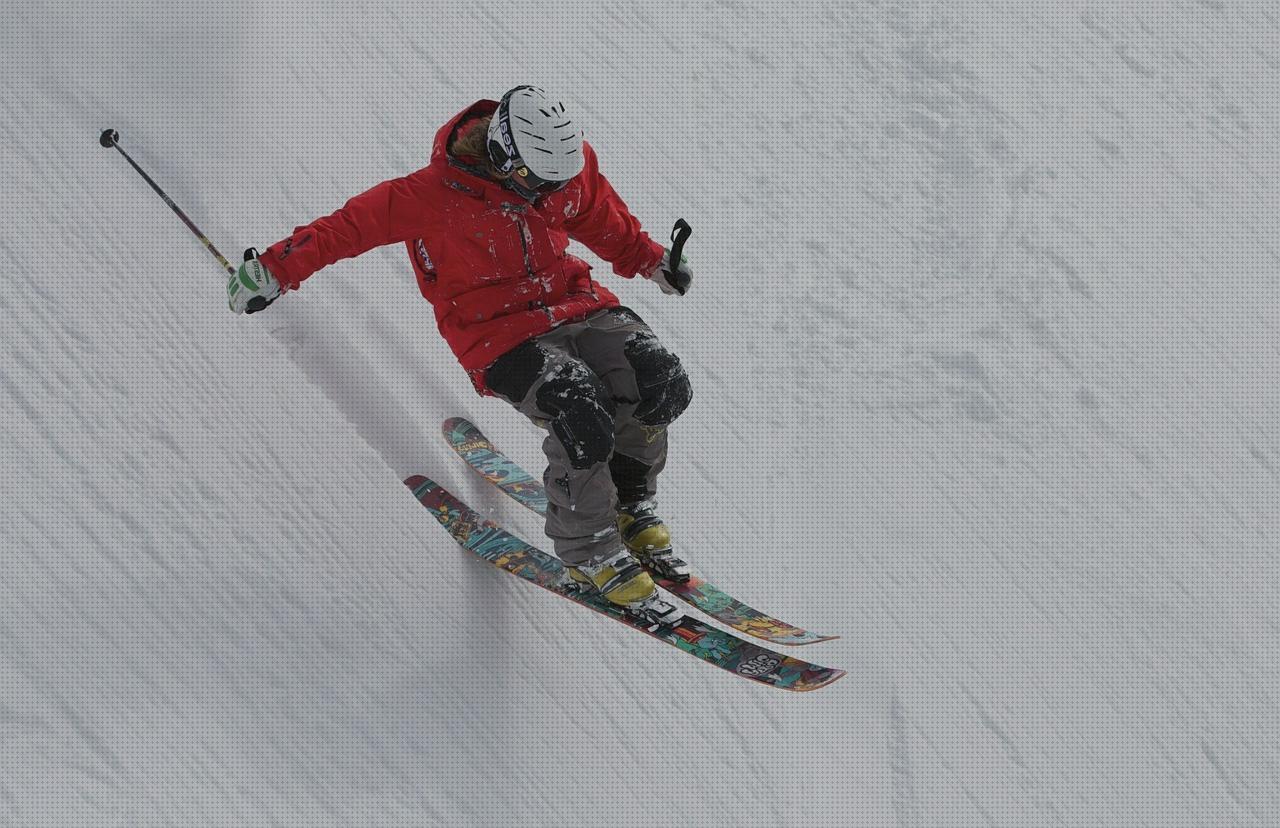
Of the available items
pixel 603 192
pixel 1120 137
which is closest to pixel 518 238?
pixel 603 192

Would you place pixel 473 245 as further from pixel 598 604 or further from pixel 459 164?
pixel 598 604

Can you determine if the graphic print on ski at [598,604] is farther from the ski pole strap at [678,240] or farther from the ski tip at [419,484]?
→ the ski pole strap at [678,240]

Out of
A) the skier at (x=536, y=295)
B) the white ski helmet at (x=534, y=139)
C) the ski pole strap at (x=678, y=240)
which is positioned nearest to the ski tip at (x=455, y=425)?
the skier at (x=536, y=295)

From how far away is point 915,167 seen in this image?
25.4 ft

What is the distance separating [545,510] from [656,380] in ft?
3.32

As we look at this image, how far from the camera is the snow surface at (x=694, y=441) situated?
167 inches

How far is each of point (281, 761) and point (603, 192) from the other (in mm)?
2309

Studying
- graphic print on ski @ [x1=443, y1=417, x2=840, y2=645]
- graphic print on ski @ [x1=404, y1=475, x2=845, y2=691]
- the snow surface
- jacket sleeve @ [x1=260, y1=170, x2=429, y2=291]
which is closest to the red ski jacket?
jacket sleeve @ [x1=260, y1=170, x2=429, y2=291]

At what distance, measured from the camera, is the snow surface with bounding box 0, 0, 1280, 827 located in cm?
424

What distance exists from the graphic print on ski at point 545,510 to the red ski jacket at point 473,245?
2.78 feet

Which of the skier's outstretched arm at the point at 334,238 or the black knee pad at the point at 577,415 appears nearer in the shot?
the skier's outstretched arm at the point at 334,238

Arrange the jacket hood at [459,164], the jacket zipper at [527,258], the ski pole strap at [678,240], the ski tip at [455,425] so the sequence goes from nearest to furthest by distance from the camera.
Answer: the jacket hood at [459,164] → the jacket zipper at [527,258] → the ski pole strap at [678,240] → the ski tip at [455,425]

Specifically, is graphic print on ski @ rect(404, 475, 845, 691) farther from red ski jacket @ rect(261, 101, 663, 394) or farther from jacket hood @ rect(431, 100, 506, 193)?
jacket hood @ rect(431, 100, 506, 193)

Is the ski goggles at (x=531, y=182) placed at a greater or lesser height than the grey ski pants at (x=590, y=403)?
greater
